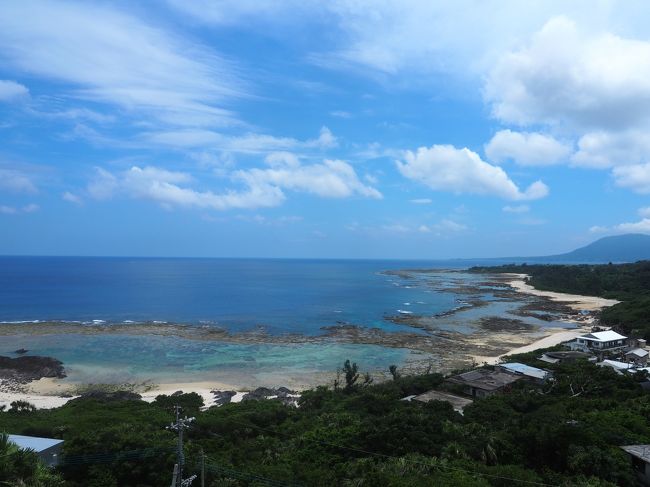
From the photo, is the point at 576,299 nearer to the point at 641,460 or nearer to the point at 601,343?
the point at 601,343

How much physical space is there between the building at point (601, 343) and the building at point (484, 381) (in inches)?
555

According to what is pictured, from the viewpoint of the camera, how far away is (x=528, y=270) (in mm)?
153625

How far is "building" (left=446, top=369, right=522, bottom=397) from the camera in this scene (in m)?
24.3

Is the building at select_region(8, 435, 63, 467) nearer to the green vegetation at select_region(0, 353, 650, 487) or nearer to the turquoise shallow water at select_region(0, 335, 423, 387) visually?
the green vegetation at select_region(0, 353, 650, 487)

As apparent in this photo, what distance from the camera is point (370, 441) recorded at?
16.0m

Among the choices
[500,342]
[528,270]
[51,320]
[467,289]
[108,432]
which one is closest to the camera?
[108,432]

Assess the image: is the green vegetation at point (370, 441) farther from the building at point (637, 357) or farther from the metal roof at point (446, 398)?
the building at point (637, 357)

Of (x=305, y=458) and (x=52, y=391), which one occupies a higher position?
(x=305, y=458)

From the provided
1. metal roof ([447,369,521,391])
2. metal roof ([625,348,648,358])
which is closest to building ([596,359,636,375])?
metal roof ([625,348,648,358])

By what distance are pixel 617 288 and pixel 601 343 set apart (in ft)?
204

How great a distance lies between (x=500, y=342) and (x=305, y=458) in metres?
36.9

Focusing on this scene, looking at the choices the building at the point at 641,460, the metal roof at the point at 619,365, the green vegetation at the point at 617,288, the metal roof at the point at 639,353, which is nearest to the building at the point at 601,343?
the metal roof at the point at 639,353

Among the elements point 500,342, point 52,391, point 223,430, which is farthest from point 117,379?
point 500,342

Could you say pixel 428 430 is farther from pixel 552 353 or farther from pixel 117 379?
pixel 117 379
